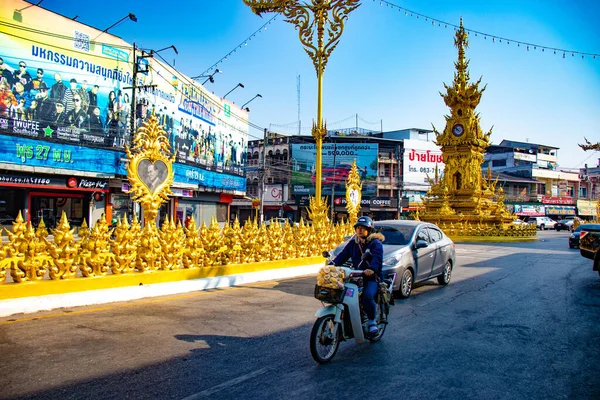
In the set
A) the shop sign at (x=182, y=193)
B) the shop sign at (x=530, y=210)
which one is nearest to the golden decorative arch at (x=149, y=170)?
the shop sign at (x=182, y=193)

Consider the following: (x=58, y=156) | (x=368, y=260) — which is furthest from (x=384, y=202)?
(x=368, y=260)

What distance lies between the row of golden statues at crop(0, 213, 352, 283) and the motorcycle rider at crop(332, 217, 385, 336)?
4.38 m

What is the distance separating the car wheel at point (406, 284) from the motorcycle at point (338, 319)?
12.4ft

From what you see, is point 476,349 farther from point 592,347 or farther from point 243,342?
point 243,342

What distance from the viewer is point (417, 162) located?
64312mm

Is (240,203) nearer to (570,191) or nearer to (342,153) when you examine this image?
(342,153)

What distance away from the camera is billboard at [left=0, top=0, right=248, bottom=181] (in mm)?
23211

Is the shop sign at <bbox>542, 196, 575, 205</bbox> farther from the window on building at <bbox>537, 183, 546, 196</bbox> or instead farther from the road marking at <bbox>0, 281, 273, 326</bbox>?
the road marking at <bbox>0, 281, 273, 326</bbox>

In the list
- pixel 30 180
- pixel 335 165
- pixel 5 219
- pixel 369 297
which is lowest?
pixel 369 297

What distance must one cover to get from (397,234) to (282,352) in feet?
18.8

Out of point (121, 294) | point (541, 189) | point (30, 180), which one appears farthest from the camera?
point (541, 189)

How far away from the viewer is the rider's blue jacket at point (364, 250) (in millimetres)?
5775

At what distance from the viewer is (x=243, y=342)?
595 centimetres

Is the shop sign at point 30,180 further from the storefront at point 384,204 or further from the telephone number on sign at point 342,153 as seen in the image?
the telephone number on sign at point 342,153
